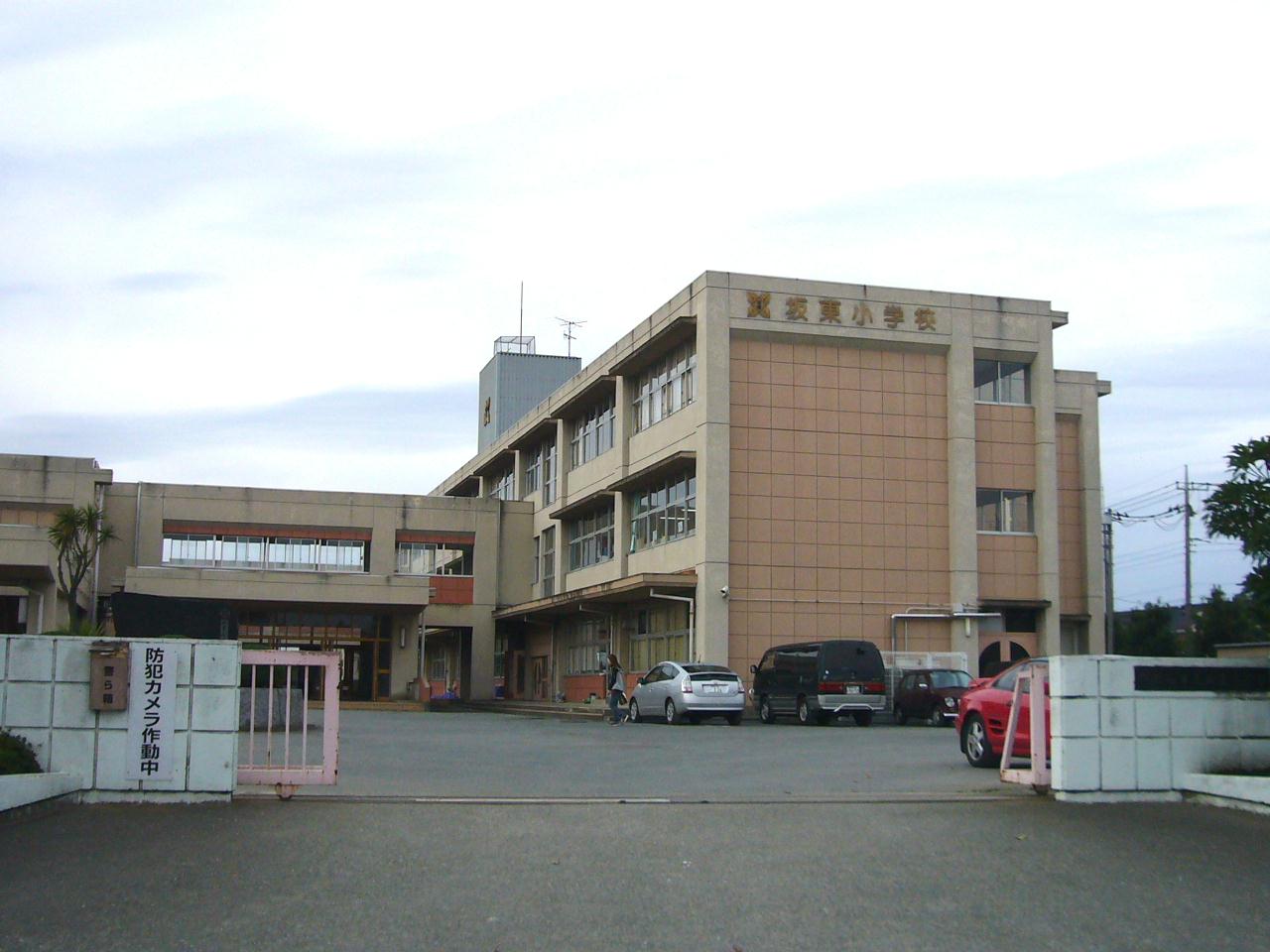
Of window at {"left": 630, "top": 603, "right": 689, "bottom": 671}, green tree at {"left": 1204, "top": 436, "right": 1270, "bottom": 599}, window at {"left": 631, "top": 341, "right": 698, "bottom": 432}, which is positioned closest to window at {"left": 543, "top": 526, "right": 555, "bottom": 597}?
window at {"left": 630, "top": 603, "right": 689, "bottom": 671}

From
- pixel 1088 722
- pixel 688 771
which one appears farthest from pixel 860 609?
pixel 1088 722

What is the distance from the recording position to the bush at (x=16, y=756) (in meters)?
11.4

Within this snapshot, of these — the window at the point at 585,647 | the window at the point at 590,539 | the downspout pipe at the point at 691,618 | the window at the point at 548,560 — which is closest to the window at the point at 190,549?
the window at the point at 548,560

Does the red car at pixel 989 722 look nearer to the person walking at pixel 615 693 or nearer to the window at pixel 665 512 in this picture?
the person walking at pixel 615 693

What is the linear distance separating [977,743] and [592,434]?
34676 millimetres

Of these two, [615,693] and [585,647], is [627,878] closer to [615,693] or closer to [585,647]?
[615,693]

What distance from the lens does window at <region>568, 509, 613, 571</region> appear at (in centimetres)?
5028

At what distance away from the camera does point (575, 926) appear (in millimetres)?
7832

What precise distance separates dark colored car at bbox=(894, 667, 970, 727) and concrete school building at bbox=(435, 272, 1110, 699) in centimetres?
549

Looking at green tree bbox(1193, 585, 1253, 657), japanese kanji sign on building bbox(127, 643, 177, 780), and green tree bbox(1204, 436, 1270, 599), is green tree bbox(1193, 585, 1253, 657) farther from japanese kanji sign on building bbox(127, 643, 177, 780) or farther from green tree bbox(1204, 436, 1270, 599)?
japanese kanji sign on building bbox(127, 643, 177, 780)

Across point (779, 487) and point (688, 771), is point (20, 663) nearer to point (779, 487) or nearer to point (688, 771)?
point (688, 771)

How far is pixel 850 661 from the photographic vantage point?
32531 millimetres

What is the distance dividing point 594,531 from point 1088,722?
3964 cm

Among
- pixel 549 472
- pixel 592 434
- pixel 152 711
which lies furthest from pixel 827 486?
pixel 152 711
